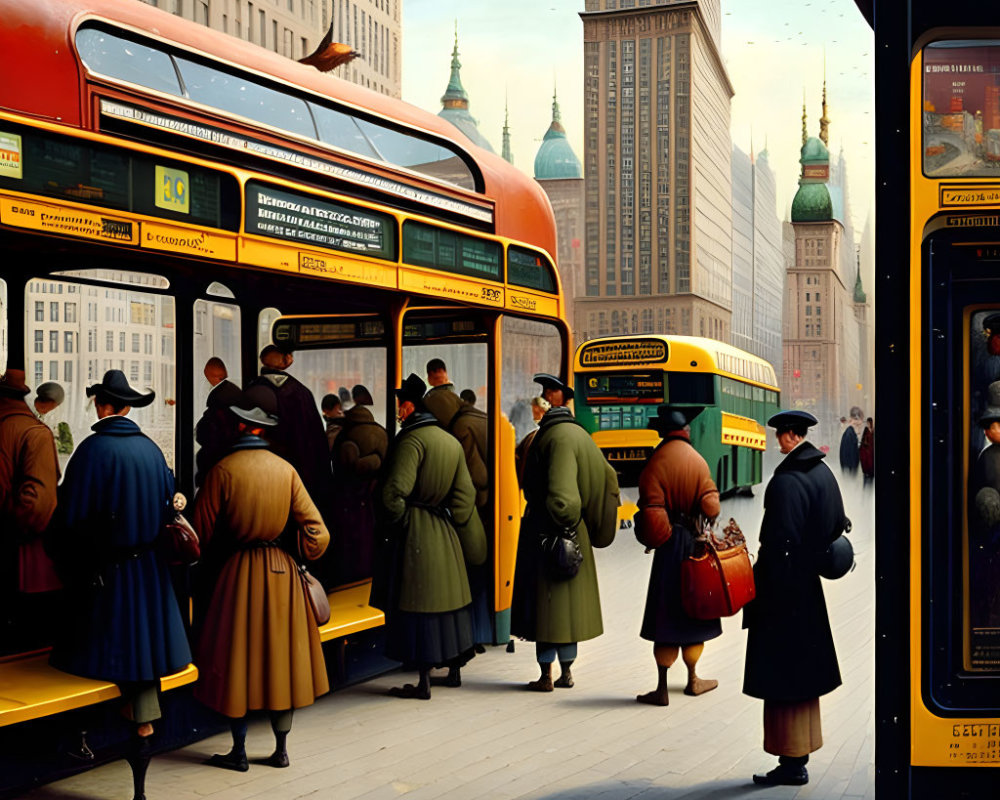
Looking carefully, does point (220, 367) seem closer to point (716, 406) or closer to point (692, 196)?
point (716, 406)

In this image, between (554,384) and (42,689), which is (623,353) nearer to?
(554,384)

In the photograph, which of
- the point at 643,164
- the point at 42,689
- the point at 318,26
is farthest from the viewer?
the point at 643,164

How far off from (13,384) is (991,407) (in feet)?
13.6

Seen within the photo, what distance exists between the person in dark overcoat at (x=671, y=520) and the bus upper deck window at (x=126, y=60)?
3166 mm

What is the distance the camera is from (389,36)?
199ft

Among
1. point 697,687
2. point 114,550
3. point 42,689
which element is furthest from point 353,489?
point 42,689

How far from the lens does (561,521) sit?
7.25 metres

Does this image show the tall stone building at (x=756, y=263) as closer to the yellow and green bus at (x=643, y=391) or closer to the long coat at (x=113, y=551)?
the yellow and green bus at (x=643, y=391)

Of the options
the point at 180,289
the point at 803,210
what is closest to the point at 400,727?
the point at 180,289

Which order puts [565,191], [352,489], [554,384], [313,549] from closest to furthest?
[313,549] < [554,384] < [352,489] < [565,191]

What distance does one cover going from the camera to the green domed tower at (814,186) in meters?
94.8

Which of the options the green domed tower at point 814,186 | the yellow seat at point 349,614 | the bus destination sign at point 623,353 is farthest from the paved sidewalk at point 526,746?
the green domed tower at point 814,186

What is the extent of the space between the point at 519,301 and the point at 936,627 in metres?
4.71

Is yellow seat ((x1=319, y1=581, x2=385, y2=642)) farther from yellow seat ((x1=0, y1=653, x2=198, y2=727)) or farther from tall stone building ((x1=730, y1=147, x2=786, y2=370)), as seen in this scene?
tall stone building ((x1=730, y1=147, x2=786, y2=370))
